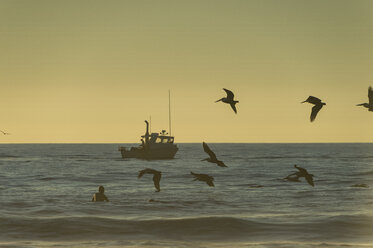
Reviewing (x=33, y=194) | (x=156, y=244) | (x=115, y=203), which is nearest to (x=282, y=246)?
(x=156, y=244)

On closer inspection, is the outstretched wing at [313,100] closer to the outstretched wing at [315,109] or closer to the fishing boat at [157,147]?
the outstretched wing at [315,109]

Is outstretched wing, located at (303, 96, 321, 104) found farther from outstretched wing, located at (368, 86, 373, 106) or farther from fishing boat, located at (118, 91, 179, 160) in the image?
fishing boat, located at (118, 91, 179, 160)

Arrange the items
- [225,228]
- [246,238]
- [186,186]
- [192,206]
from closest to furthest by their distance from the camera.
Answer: [246,238]
[225,228]
[192,206]
[186,186]

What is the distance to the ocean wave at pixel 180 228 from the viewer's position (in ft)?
86.9

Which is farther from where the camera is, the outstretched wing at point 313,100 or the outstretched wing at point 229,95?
the outstretched wing at point 229,95

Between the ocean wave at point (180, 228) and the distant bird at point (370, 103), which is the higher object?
the distant bird at point (370, 103)

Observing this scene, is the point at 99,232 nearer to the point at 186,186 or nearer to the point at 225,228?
the point at 225,228

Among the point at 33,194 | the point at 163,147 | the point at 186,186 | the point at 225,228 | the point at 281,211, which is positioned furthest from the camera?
the point at 163,147

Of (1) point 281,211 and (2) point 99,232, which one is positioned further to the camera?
(1) point 281,211

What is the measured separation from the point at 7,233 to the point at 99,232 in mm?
3848

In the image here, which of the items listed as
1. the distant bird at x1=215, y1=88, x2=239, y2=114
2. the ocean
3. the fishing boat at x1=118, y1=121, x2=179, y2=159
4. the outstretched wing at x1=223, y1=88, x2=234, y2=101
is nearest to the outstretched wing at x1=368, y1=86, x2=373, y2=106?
the distant bird at x1=215, y1=88, x2=239, y2=114

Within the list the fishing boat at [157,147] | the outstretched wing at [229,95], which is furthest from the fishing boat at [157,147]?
the outstretched wing at [229,95]

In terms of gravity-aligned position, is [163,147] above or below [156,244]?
above

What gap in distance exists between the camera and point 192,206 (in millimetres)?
37656
